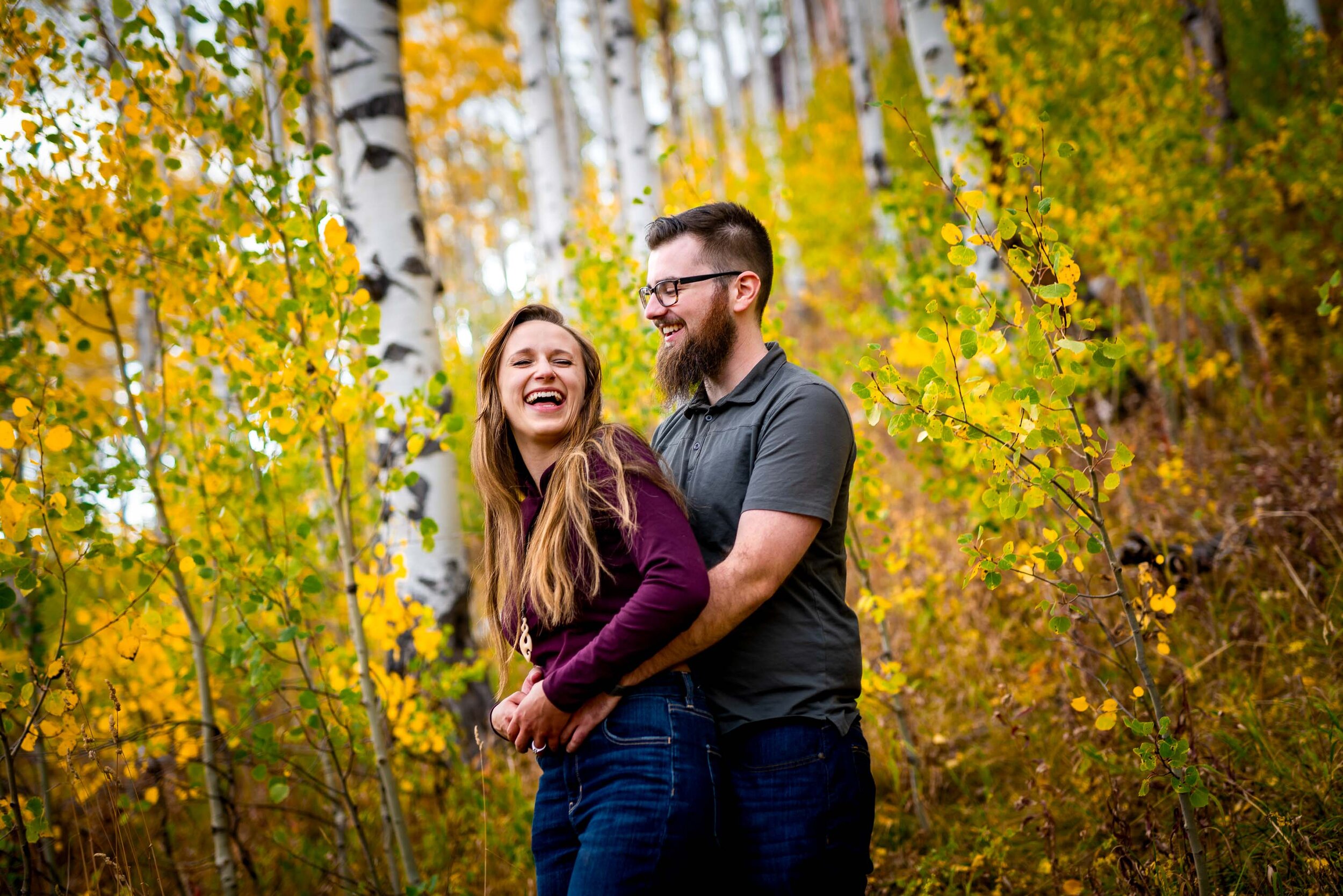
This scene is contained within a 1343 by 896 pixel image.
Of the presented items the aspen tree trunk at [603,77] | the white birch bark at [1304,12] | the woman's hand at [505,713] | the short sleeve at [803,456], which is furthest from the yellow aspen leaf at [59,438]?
the white birch bark at [1304,12]

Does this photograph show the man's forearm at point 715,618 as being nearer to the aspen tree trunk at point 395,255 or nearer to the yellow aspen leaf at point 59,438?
the yellow aspen leaf at point 59,438

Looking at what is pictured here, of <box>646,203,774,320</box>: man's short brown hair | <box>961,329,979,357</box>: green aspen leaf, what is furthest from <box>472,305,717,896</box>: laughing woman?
<box>961,329,979,357</box>: green aspen leaf

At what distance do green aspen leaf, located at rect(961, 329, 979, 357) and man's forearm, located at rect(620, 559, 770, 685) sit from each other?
0.64 m

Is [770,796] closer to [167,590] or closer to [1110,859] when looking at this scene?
[1110,859]

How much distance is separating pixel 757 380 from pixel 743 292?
0.78 ft

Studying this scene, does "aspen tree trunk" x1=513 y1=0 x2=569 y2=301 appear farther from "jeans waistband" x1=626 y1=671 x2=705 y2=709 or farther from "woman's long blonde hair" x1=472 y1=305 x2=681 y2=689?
"jeans waistband" x1=626 y1=671 x2=705 y2=709

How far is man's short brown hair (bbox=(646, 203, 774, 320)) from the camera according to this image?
74.0 inches

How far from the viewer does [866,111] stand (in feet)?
27.8

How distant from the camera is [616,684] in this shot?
1534 millimetres

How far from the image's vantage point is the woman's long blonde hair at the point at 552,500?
5.24ft

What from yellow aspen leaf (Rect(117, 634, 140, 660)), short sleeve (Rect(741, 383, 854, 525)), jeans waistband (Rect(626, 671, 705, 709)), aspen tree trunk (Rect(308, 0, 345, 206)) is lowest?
jeans waistband (Rect(626, 671, 705, 709))

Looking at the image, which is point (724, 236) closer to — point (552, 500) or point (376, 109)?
point (552, 500)

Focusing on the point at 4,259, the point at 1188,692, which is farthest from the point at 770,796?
the point at 4,259

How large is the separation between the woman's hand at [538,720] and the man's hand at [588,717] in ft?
0.06
